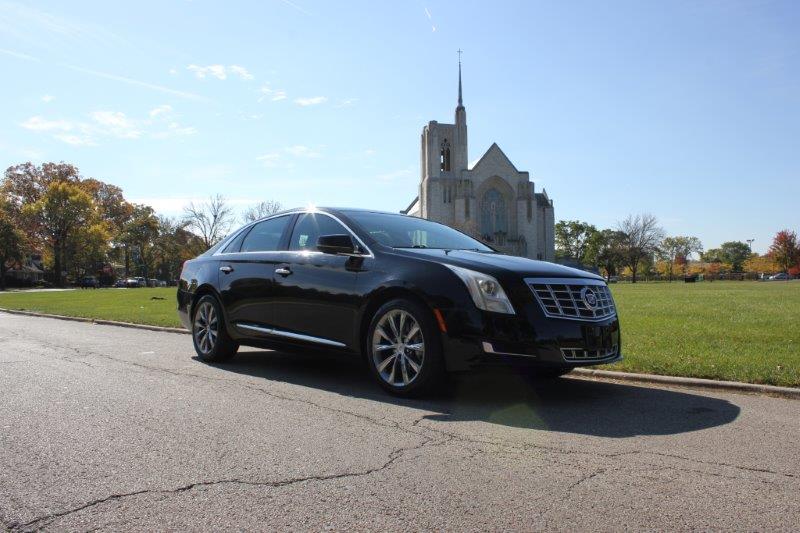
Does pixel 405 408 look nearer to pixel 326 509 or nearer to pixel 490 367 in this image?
pixel 490 367

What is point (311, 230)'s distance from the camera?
21.7 ft

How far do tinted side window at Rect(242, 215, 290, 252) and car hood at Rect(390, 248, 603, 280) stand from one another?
76.3 inches

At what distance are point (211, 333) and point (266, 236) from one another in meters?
A: 1.42

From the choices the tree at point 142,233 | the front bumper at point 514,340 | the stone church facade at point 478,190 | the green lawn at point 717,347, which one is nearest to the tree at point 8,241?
the tree at point 142,233

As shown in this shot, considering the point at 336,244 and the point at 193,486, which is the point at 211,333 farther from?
the point at 193,486

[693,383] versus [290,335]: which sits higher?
[290,335]

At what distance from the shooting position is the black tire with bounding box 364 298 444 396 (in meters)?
5.05

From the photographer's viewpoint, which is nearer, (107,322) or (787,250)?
(107,322)

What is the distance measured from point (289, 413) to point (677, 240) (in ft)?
514

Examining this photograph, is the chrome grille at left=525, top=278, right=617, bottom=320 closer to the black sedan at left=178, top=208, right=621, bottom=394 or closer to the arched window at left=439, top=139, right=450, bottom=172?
the black sedan at left=178, top=208, right=621, bottom=394

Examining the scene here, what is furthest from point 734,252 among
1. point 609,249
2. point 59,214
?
point 59,214

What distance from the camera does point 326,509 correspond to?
2.87 metres

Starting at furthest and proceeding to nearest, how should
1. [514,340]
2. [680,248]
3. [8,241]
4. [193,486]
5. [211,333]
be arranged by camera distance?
[680,248] → [8,241] → [211,333] → [514,340] → [193,486]

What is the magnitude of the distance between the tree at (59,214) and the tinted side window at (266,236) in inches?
2895
